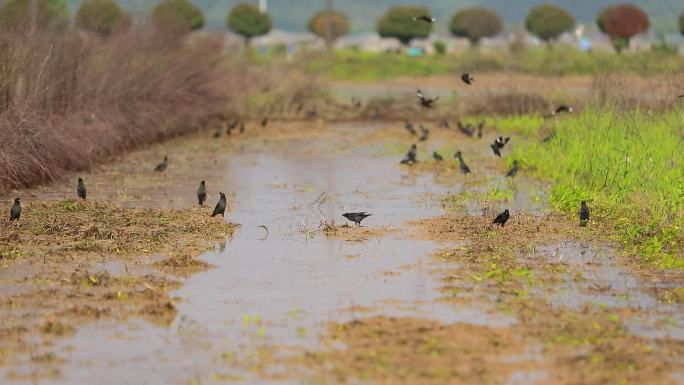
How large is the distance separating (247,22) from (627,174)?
84.7 m

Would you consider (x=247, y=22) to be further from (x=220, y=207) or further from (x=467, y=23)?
(x=220, y=207)

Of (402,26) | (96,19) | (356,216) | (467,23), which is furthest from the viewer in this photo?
(467,23)

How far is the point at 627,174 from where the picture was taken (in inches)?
683

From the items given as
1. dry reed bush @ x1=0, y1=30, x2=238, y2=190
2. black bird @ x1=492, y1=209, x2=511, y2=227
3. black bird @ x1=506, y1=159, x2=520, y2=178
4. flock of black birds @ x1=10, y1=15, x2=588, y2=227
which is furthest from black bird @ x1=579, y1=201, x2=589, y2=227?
dry reed bush @ x1=0, y1=30, x2=238, y2=190

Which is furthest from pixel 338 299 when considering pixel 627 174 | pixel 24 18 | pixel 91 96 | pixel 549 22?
pixel 549 22

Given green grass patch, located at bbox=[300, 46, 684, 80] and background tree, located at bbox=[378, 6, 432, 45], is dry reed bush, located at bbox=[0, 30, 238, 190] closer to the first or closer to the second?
green grass patch, located at bbox=[300, 46, 684, 80]

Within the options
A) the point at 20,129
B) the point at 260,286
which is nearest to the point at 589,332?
the point at 260,286

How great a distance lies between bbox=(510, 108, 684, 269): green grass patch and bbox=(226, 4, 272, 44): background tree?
78.4 metres

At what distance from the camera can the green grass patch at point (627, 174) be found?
14211mm

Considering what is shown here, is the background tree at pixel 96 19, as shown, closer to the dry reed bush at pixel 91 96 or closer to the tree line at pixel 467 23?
the dry reed bush at pixel 91 96

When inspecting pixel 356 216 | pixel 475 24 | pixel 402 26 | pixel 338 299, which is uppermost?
pixel 475 24

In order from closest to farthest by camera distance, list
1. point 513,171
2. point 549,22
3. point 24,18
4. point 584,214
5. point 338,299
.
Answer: point 338,299 < point 584,214 < point 513,171 < point 24,18 < point 549,22

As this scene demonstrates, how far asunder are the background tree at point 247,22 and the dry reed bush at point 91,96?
66884 millimetres

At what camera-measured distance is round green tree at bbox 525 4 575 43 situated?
98625 mm
